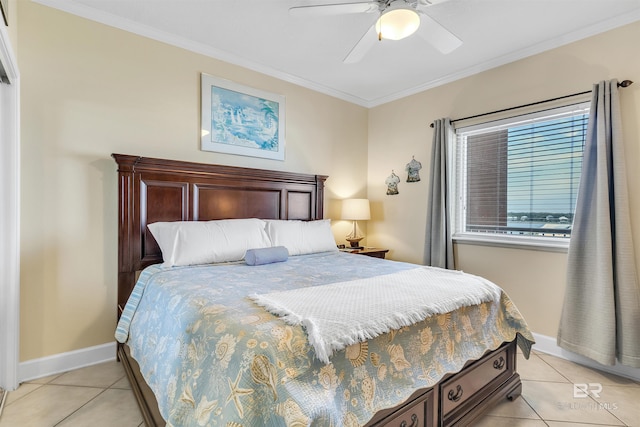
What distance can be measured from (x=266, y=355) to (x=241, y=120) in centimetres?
252

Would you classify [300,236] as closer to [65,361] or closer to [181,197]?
[181,197]

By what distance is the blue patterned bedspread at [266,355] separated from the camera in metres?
0.95

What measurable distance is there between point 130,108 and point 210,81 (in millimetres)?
721

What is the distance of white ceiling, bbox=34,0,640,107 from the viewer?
2207 millimetres

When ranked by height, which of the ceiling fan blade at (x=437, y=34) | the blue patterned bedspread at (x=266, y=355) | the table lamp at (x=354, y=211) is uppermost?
the ceiling fan blade at (x=437, y=34)

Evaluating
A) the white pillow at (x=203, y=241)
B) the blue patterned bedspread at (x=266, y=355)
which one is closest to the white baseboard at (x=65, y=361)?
the blue patterned bedspread at (x=266, y=355)

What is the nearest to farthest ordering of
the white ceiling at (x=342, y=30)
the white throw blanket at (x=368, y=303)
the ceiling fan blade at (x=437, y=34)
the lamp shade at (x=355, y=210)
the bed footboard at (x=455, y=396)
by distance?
the white throw blanket at (x=368, y=303) < the bed footboard at (x=455, y=396) < the ceiling fan blade at (x=437, y=34) < the white ceiling at (x=342, y=30) < the lamp shade at (x=355, y=210)

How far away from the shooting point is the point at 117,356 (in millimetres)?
2391

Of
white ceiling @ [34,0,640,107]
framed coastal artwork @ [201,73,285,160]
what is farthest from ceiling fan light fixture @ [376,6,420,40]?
framed coastal artwork @ [201,73,285,160]

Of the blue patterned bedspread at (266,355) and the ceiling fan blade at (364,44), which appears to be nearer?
the blue patterned bedspread at (266,355)

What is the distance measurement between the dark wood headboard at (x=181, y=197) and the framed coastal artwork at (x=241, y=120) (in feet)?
0.83

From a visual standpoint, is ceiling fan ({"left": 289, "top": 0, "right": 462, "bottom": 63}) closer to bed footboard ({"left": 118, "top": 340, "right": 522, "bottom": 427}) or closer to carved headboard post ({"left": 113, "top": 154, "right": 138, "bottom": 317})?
carved headboard post ({"left": 113, "top": 154, "right": 138, "bottom": 317})

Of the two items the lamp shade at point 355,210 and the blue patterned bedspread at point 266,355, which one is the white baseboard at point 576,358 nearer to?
the blue patterned bedspread at point 266,355

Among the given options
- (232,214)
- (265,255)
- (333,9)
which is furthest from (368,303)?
(232,214)
